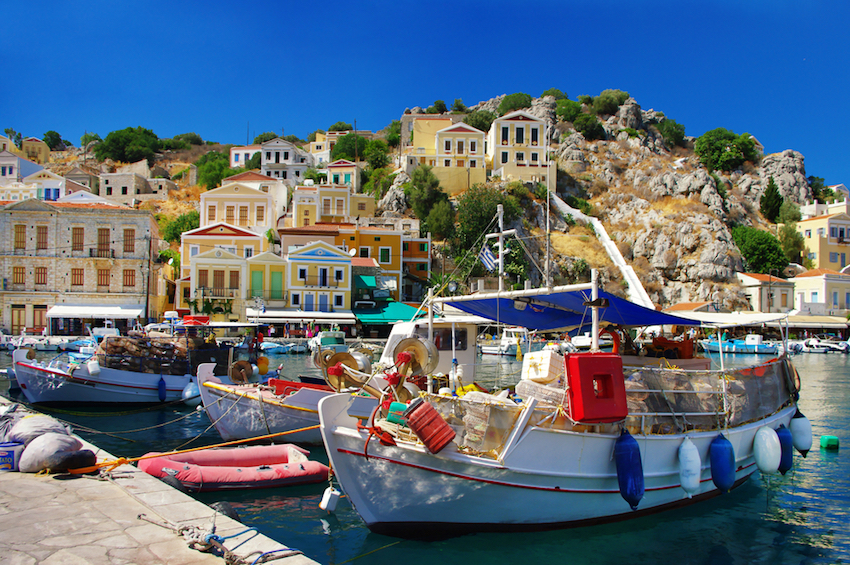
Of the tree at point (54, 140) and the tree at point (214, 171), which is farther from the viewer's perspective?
the tree at point (54, 140)

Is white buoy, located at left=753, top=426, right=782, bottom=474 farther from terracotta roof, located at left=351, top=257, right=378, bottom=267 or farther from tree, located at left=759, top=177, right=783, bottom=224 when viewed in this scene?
tree, located at left=759, top=177, right=783, bottom=224

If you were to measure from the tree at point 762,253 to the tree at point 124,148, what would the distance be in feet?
278

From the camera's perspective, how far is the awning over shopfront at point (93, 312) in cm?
3903

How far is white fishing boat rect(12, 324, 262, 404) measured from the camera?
58.1 ft

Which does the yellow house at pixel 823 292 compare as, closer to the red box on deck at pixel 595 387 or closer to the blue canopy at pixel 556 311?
the blue canopy at pixel 556 311

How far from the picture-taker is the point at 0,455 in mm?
7672

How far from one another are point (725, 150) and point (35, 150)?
352 feet

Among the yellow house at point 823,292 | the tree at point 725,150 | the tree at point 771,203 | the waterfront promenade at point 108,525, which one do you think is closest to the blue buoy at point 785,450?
the waterfront promenade at point 108,525

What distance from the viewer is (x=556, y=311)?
39.0ft

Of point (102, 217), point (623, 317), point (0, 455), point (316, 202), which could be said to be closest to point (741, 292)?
point (316, 202)

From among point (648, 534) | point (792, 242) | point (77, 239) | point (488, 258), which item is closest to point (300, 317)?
point (77, 239)

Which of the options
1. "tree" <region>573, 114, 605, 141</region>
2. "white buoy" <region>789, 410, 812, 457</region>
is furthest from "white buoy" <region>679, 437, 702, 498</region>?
"tree" <region>573, 114, 605, 141</region>

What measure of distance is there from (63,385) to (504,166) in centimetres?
5351

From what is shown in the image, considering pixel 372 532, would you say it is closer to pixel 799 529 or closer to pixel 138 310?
pixel 799 529
